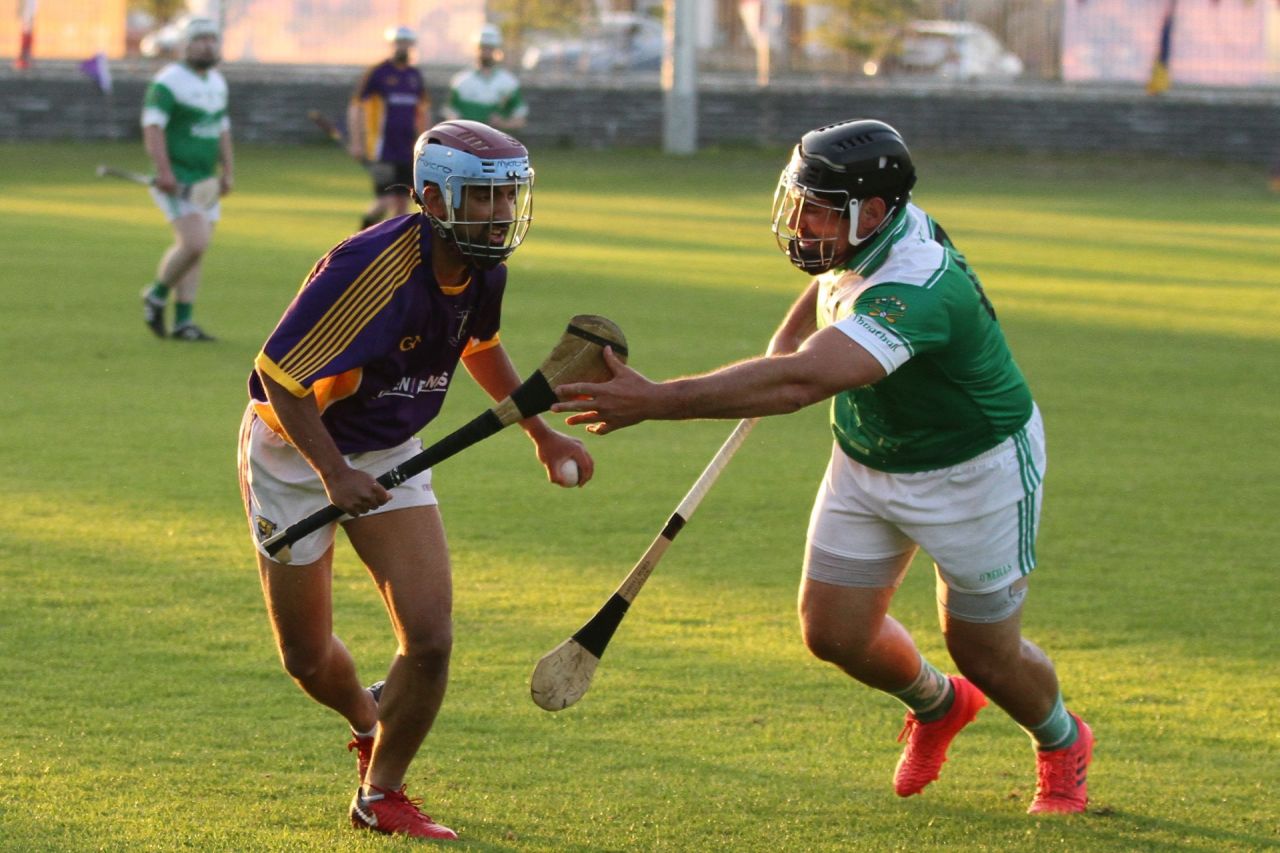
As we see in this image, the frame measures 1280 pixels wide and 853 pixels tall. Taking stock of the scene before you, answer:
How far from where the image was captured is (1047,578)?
759 centimetres

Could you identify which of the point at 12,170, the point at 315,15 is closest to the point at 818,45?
the point at 315,15

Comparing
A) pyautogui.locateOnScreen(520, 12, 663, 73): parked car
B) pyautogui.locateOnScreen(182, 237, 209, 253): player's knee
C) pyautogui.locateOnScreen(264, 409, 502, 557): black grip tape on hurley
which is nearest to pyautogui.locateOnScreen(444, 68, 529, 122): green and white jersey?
pyautogui.locateOnScreen(182, 237, 209, 253): player's knee

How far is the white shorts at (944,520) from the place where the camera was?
4.88 m

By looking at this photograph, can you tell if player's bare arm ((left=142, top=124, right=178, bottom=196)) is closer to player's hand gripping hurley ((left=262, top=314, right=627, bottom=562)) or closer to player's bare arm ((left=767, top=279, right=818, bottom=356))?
player's bare arm ((left=767, top=279, right=818, bottom=356))

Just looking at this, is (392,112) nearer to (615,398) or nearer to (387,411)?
(387,411)

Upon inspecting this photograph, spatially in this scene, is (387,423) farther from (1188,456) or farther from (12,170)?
(12,170)

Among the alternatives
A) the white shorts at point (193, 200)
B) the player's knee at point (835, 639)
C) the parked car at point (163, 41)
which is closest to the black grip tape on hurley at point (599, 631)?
the player's knee at point (835, 639)

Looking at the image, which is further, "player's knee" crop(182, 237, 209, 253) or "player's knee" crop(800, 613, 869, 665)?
"player's knee" crop(182, 237, 209, 253)

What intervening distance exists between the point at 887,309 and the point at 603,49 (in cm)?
3478

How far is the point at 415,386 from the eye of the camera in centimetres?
474

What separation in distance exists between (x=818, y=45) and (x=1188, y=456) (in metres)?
29.5

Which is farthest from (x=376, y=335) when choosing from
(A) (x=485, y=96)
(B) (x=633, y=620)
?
(A) (x=485, y=96)

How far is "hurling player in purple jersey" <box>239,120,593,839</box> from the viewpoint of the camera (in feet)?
14.7

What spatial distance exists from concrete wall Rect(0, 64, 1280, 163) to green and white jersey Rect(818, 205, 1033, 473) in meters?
28.9
